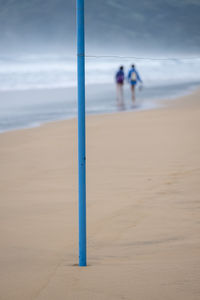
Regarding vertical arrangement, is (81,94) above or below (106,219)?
above

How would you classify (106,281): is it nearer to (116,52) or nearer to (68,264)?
(68,264)

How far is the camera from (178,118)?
38.9 ft

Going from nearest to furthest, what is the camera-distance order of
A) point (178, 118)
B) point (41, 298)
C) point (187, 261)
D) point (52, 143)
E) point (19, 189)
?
point (41, 298) → point (187, 261) → point (19, 189) → point (52, 143) → point (178, 118)

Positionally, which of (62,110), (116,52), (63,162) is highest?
(116,52)

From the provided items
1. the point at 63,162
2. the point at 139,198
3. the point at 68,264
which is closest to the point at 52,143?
the point at 63,162

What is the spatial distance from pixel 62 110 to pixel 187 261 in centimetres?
1270

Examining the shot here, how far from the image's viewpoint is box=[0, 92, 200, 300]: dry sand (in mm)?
3117

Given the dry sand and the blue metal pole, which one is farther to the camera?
the dry sand

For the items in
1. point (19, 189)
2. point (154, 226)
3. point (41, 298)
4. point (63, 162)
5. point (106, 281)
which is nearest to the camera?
point (41, 298)

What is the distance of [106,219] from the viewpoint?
4.62m

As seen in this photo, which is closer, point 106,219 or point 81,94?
point 81,94

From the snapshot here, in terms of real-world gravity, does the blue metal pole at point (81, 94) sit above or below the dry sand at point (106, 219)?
above

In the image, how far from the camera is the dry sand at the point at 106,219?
3117 millimetres

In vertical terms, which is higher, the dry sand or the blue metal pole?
the blue metal pole
